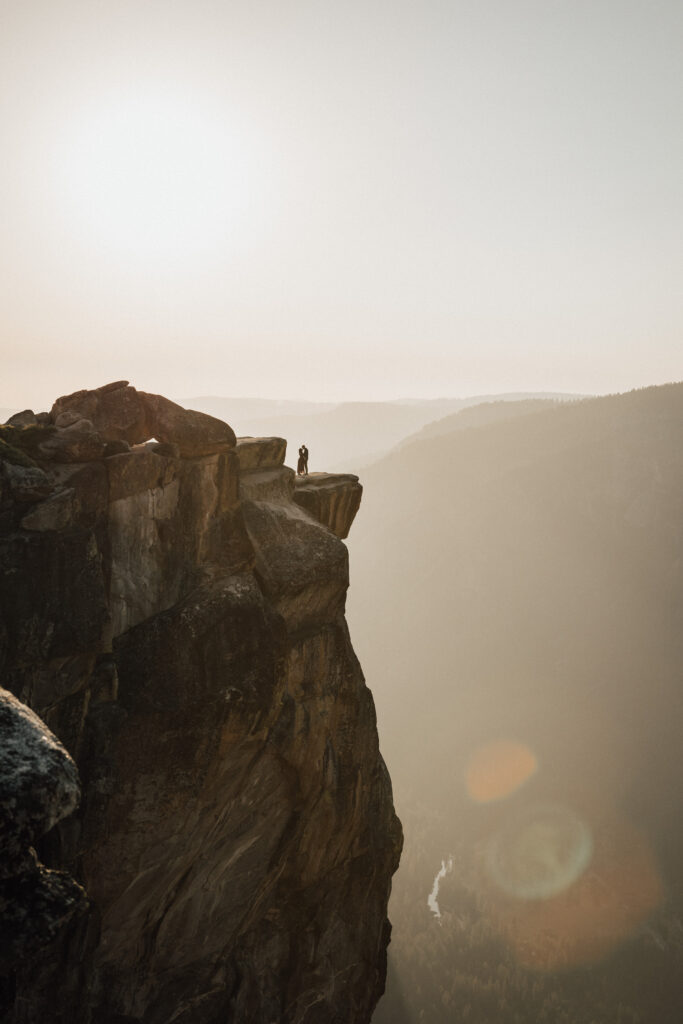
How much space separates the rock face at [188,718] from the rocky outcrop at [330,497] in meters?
1.48

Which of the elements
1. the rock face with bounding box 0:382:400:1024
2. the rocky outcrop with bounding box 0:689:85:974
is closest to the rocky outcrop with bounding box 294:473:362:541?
the rock face with bounding box 0:382:400:1024

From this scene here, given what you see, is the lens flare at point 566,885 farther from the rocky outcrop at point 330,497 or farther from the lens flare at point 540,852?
the rocky outcrop at point 330,497

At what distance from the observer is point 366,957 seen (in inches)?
1212

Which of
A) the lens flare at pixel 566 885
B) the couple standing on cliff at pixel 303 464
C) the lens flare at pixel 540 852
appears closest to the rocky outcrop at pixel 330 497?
the couple standing on cliff at pixel 303 464

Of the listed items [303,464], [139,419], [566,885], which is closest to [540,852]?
[566,885]

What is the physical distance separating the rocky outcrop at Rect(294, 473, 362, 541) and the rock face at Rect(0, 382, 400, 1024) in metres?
1.48

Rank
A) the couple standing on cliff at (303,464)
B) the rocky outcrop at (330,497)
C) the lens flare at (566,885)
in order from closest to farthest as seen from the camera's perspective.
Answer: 1. the rocky outcrop at (330,497)
2. the couple standing on cliff at (303,464)
3. the lens flare at (566,885)

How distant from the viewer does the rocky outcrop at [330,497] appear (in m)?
32.2

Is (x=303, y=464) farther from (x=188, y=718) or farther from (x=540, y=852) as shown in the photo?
(x=540, y=852)

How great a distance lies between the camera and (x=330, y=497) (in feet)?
109

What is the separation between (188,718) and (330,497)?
15.8 metres

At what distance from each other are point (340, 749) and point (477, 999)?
12305 cm

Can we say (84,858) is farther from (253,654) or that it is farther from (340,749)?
(340,749)

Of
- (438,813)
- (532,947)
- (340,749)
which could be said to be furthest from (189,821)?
(438,813)
